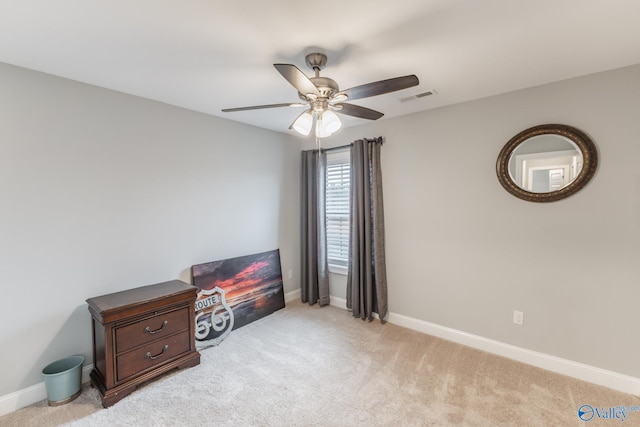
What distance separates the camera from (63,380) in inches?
77.5

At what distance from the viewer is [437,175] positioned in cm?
291

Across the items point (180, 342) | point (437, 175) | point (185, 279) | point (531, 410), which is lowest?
point (531, 410)

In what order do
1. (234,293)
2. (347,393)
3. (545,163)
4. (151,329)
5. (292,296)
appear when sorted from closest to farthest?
(347,393) → (151,329) → (545,163) → (234,293) → (292,296)

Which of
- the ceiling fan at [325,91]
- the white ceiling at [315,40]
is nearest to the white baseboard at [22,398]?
the white ceiling at [315,40]

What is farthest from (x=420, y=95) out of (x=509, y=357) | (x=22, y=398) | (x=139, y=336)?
(x=22, y=398)

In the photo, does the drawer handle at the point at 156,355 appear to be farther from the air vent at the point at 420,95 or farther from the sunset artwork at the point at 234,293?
the air vent at the point at 420,95

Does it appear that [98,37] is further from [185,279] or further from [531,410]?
[531,410]

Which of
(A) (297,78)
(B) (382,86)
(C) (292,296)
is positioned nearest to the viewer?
(A) (297,78)

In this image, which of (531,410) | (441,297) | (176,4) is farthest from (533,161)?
(176,4)

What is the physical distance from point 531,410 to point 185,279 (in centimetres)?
304

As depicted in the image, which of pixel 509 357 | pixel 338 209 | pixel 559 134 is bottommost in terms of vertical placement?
pixel 509 357

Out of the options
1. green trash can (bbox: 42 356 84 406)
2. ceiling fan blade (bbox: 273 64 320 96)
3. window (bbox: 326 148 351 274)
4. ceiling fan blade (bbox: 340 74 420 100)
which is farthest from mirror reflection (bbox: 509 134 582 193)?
green trash can (bbox: 42 356 84 406)

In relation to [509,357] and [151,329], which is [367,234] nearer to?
[509,357]

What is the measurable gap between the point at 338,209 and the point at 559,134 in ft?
7.64
